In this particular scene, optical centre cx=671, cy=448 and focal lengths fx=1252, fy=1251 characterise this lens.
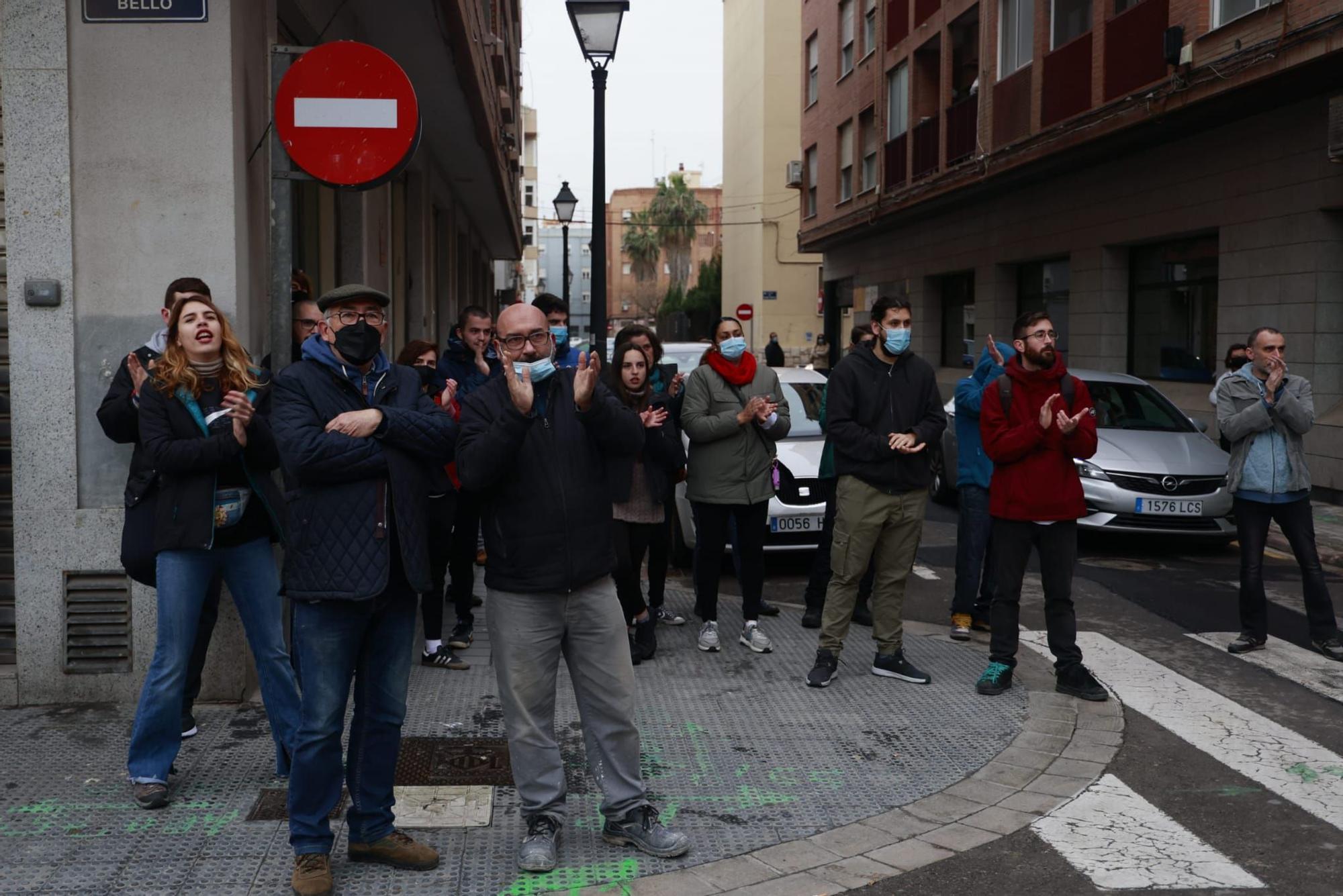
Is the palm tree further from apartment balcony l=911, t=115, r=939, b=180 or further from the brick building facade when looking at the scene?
apartment balcony l=911, t=115, r=939, b=180

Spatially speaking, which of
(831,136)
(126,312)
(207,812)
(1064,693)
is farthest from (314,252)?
(831,136)

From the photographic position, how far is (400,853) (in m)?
4.19

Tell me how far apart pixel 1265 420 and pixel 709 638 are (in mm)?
3438

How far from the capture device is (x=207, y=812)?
466 centimetres

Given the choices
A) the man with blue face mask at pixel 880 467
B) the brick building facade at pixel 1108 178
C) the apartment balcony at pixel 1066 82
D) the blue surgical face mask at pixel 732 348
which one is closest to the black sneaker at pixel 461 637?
the man with blue face mask at pixel 880 467

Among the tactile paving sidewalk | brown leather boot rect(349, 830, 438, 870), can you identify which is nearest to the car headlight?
the tactile paving sidewalk

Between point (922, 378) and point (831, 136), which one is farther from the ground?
point (831, 136)

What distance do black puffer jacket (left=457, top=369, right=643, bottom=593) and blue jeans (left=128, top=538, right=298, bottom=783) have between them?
1108 mm

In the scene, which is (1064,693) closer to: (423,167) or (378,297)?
(378,297)

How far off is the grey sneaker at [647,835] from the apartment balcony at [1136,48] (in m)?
14.4

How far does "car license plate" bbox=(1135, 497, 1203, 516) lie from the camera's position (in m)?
10.5

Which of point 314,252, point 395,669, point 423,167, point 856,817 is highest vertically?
point 423,167

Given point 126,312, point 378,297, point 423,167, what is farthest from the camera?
point 423,167

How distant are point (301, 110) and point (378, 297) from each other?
1.56m
